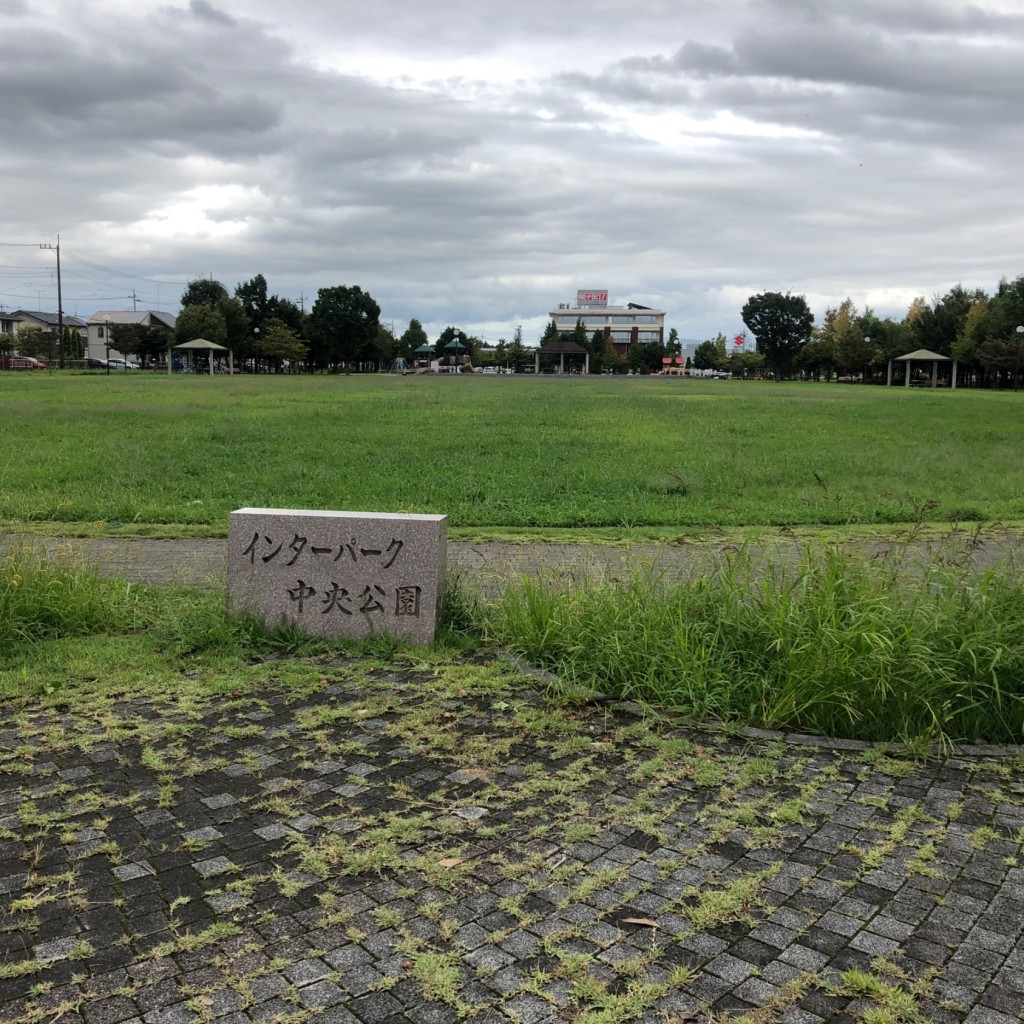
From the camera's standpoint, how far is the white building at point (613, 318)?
14812 centimetres

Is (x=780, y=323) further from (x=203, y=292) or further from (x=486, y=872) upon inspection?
(x=486, y=872)

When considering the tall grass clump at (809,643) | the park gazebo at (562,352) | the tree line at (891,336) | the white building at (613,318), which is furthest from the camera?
the white building at (613,318)

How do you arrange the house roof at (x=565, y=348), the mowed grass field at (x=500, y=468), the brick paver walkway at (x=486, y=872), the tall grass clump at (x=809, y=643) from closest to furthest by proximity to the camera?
1. the brick paver walkway at (x=486, y=872)
2. the tall grass clump at (x=809, y=643)
3. the mowed grass field at (x=500, y=468)
4. the house roof at (x=565, y=348)

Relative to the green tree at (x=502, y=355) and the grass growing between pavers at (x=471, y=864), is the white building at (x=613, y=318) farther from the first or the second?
the grass growing between pavers at (x=471, y=864)

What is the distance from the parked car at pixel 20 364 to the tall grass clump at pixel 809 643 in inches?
2981

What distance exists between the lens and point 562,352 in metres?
104

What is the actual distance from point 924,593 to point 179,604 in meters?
4.73

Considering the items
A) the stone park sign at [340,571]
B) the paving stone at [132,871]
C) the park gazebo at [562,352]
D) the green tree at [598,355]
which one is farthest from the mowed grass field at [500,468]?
the green tree at [598,355]

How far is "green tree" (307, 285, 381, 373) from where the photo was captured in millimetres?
79562

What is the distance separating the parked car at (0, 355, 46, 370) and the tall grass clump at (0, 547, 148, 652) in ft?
241

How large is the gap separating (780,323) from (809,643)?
92079 millimetres

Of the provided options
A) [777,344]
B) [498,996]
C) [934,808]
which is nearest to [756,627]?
[934,808]

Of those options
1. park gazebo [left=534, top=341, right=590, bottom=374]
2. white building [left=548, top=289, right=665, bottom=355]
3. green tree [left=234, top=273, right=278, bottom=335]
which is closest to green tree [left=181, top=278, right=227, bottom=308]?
green tree [left=234, top=273, right=278, bottom=335]

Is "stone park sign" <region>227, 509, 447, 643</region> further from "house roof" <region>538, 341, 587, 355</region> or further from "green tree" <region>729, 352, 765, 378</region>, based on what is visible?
"house roof" <region>538, 341, 587, 355</region>
